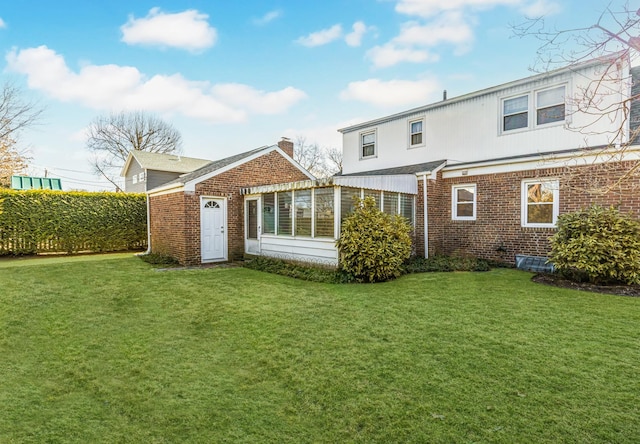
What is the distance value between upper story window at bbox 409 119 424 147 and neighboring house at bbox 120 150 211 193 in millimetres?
16421

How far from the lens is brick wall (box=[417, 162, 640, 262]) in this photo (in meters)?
8.59

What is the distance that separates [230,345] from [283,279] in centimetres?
439

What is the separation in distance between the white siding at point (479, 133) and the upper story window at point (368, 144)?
21cm

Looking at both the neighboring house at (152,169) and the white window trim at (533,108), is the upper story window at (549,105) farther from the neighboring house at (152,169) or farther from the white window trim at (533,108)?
the neighboring house at (152,169)

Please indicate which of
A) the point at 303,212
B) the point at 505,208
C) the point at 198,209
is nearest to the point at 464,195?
the point at 505,208

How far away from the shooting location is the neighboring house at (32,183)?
63.6 ft

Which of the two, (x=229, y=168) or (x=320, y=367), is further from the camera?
(x=229, y=168)

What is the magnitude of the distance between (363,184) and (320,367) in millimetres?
6349

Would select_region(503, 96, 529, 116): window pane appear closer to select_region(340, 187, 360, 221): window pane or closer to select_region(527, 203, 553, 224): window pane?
select_region(527, 203, 553, 224): window pane

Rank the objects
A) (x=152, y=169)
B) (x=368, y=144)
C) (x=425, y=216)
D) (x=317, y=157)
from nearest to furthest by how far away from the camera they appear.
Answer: (x=425, y=216) < (x=368, y=144) < (x=152, y=169) < (x=317, y=157)

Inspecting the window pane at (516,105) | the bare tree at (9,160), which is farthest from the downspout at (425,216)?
the bare tree at (9,160)

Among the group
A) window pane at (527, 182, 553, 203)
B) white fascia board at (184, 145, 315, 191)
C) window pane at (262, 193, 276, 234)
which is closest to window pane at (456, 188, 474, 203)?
window pane at (527, 182, 553, 203)

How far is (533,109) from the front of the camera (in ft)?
34.7

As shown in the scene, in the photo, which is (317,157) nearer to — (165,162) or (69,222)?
(165,162)
